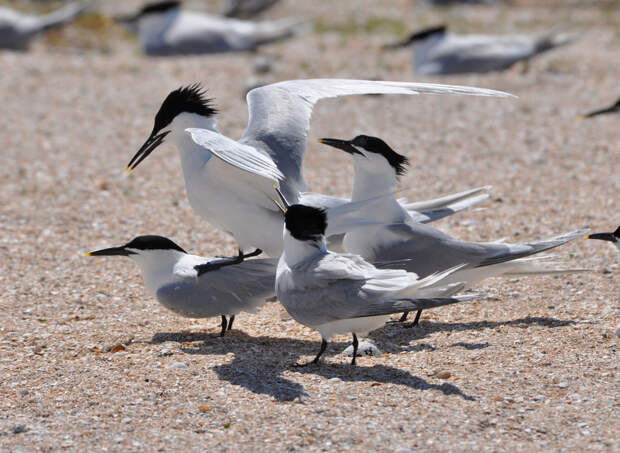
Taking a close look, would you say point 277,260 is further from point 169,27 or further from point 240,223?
point 169,27

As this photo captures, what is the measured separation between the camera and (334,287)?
3.68m

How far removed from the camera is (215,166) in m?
4.09

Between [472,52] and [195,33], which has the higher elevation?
[195,33]

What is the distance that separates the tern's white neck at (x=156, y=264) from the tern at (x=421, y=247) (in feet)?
2.91

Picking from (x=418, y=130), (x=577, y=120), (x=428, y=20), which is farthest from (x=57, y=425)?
(x=428, y=20)

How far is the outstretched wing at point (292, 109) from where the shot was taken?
4.41m

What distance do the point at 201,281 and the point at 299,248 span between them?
2.09ft

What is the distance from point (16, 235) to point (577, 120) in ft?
16.7

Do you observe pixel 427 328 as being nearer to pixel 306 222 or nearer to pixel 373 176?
pixel 373 176

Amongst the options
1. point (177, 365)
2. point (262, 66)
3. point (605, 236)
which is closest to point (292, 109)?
point (177, 365)

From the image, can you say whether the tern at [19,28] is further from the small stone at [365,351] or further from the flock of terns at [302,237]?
the small stone at [365,351]

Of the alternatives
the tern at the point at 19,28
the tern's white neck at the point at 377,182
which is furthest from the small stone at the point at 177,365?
the tern at the point at 19,28

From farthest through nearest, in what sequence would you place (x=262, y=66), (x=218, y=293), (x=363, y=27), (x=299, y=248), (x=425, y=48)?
1. (x=363, y=27)
2. (x=425, y=48)
3. (x=262, y=66)
4. (x=218, y=293)
5. (x=299, y=248)

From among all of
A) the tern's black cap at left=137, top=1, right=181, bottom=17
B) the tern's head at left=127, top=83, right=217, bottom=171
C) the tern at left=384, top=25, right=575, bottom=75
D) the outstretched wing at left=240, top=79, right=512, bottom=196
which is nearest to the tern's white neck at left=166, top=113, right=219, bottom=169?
the tern's head at left=127, top=83, right=217, bottom=171
